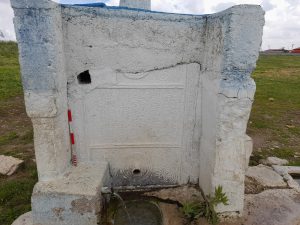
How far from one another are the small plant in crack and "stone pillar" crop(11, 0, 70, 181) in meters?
1.66

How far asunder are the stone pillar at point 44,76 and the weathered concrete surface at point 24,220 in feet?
1.95

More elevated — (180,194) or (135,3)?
(135,3)

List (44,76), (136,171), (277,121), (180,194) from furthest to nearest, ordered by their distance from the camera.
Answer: (277,121) < (136,171) < (180,194) < (44,76)

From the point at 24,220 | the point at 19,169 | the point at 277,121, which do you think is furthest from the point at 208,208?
the point at 277,121

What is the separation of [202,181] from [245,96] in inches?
57.6

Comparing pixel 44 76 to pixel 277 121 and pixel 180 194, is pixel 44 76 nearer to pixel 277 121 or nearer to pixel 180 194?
pixel 180 194

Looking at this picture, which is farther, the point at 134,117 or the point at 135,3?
the point at 135,3

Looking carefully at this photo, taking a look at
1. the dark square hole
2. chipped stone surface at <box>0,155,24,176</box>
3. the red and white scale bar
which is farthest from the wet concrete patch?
chipped stone surface at <box>0,155,24,176</box>

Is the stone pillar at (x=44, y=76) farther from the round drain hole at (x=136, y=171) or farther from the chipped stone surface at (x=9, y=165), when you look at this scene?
the chipped stone surface at (x=9, y=165)

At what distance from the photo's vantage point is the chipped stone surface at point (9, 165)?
475cm

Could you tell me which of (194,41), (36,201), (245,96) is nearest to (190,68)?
(194,41)

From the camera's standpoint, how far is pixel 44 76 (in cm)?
302

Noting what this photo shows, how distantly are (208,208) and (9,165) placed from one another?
3494mm

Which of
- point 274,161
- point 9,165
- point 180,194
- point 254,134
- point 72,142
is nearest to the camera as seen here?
point 72,142
